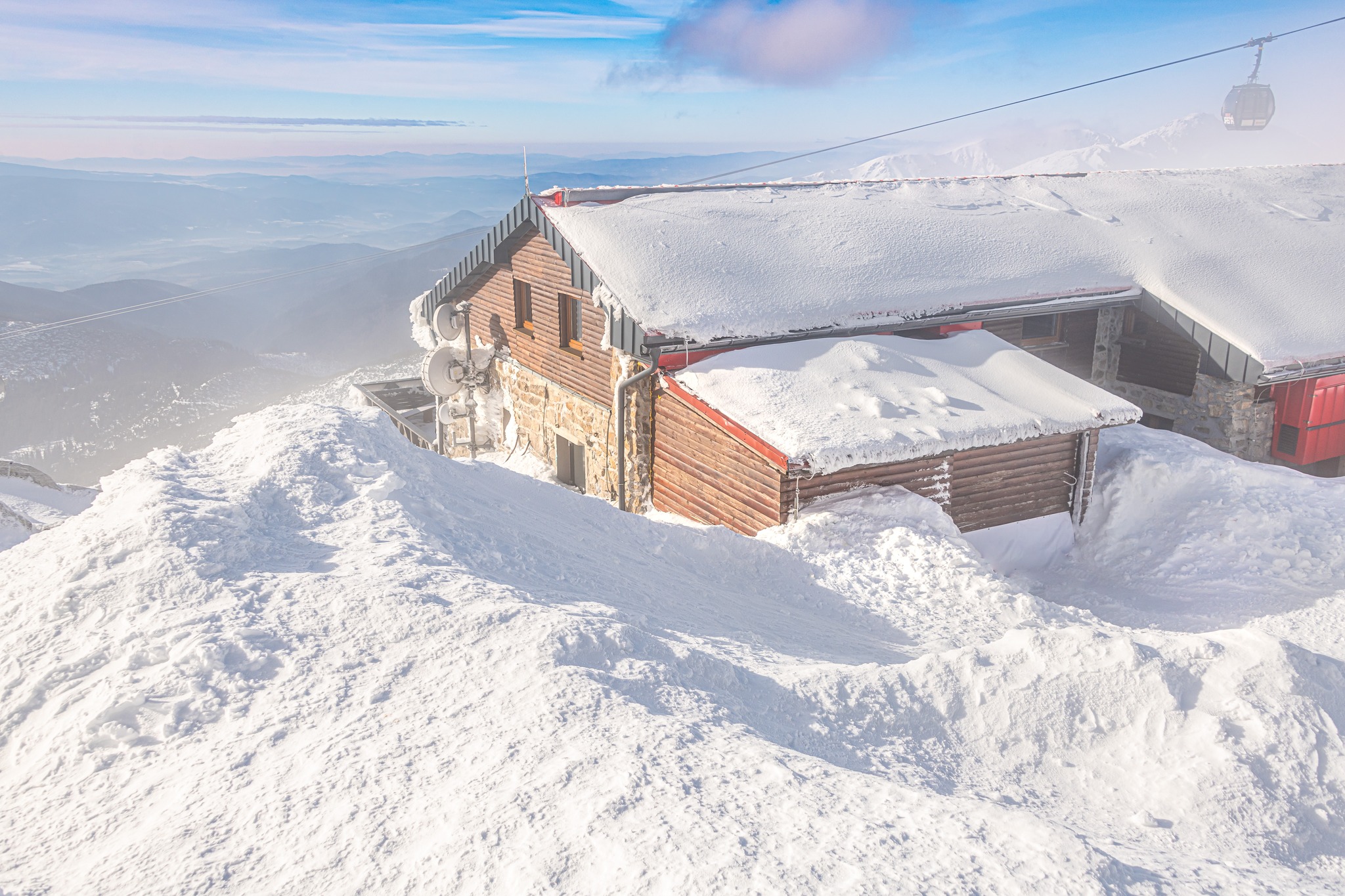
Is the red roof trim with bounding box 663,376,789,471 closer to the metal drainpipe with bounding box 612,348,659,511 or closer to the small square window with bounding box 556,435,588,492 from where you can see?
the metal drainpipe with bounding box 612,348,659,511

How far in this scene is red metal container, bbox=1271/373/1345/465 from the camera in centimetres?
1294

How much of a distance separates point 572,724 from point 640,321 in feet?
24.3

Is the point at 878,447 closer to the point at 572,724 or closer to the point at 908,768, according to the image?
the point at 908,768

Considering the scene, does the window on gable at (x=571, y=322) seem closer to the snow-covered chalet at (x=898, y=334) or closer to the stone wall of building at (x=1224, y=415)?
the snow-covered chalet at (x=898, y=334)

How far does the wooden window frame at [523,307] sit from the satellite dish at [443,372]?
5.23 feet

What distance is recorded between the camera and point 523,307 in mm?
15344

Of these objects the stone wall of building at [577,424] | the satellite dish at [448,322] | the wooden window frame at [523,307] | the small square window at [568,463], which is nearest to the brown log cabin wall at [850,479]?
the stone wall of building at [577,424]

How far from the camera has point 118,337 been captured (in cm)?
7056

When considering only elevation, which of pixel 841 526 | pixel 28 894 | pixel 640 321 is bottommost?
pixel 841 526

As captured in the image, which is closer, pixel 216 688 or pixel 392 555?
pixel 216 688

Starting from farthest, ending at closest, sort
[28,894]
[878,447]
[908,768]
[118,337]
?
[118,337] < [878,447] < [908,768] < [28,894]

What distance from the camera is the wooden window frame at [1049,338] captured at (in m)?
14.4

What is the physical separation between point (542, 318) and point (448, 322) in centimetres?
314

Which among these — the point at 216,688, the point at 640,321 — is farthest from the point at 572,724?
the point at 640,321
